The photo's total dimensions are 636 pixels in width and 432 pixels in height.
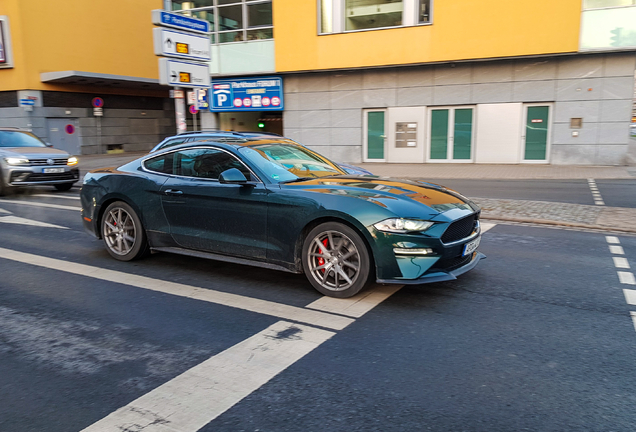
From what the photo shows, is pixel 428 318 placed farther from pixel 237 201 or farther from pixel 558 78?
pixel 558 78

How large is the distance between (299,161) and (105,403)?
3603mm

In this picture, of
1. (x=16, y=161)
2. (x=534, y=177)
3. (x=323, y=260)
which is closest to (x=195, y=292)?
(x=323, y=260)

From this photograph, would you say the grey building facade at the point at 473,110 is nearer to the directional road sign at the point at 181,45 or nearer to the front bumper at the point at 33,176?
the directional road sign at the point at 181,45

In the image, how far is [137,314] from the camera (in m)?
4.70

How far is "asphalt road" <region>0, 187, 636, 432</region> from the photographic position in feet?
9.92

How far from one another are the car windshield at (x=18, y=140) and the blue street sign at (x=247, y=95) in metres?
11.4

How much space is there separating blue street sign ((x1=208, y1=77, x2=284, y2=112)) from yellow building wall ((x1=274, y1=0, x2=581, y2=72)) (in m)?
1.19

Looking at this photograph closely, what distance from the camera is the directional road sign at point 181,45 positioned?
1191 centimetres

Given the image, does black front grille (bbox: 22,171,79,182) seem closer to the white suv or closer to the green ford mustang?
the white suv

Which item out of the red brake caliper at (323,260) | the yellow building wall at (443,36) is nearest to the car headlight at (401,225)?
the red brake caliper at (323,260)

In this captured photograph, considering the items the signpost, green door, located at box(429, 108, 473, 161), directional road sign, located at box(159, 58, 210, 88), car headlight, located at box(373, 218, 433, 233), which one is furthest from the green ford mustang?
green door, located at box(429, 108, 473, 161)

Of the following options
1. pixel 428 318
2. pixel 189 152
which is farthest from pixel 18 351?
A: pixel 428 318

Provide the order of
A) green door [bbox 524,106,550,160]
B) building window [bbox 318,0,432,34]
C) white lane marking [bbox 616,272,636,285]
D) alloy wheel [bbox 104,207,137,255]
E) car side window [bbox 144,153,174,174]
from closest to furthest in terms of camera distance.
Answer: white lane marking [bbox 616,272,636,285], car side window [bbox 144,153,174,174], alloy wheel [bbox 104,207,137,255], green door [bbox 524,106,550,160], building window [bbox 318,0,432,34]

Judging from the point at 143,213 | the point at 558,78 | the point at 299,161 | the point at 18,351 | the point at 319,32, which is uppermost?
the point at 319,32
